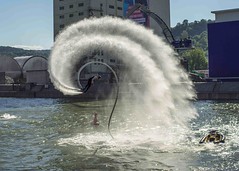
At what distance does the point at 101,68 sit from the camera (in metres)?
169

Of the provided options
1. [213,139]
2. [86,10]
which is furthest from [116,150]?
[86,10]

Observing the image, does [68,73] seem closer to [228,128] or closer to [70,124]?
[70,124]

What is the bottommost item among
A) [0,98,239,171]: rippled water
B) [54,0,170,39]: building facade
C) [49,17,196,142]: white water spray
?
[0,98,239,171]: rippled water

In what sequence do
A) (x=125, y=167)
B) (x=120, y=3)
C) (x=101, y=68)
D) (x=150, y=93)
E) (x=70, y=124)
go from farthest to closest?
(x=120, y=3), (x=101, y=68), (x=70, y=124), (x=150, y=93), (x=125, y=167)

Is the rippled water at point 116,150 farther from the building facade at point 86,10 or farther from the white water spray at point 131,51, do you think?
the building facade at point 86,10

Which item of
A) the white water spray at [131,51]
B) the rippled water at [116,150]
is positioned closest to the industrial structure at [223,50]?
the rippled water at [116,150]

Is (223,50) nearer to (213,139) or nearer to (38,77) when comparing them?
(38,77)

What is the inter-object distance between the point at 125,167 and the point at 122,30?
1847cm

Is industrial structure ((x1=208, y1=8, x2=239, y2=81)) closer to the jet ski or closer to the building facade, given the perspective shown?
the building facade

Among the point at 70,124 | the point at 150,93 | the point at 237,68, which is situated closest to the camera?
the point at 150,93

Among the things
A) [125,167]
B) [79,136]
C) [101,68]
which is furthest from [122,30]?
[101,68]

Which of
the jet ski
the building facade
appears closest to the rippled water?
the jet ski

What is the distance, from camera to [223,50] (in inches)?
4562

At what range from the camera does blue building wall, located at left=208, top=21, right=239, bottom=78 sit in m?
113
